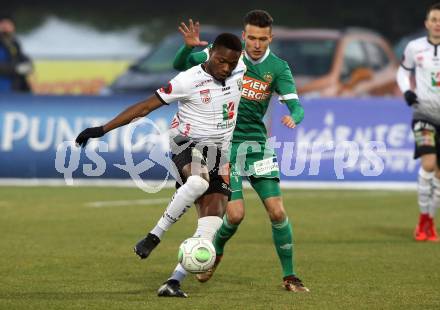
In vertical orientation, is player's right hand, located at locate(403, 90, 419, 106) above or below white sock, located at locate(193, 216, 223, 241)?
above

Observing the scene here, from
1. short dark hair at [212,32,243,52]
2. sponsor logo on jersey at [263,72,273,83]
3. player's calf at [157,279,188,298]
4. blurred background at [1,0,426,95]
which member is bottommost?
player's calf at [157,279,188,298]

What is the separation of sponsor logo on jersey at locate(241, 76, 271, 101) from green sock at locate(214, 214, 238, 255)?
3.53ft

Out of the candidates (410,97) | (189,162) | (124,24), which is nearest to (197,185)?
(189,162)

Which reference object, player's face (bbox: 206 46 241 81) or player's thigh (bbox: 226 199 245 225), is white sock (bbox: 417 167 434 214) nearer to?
player's thigh (bbox: 226 199 245 225)

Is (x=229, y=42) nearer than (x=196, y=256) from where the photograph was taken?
No

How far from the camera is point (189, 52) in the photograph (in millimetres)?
10492

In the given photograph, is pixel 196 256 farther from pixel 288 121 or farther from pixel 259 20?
pixel 259 20

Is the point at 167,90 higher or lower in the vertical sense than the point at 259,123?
higher

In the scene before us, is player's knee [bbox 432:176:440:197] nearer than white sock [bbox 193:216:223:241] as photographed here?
No

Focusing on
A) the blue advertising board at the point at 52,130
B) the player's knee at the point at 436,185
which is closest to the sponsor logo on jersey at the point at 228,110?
the player's knee at the point at 436,185

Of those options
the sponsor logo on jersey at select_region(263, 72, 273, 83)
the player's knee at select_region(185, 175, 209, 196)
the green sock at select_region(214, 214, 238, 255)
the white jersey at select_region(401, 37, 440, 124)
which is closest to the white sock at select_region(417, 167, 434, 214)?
the white jersey at select_region(401, 37, 440, 124)

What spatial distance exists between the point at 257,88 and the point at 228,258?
2.46 meters

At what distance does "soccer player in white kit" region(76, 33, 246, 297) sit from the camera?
9.86 metres

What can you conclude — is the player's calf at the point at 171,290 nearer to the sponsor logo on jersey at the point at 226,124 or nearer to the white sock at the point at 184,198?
the white sock at the point at 184,198
